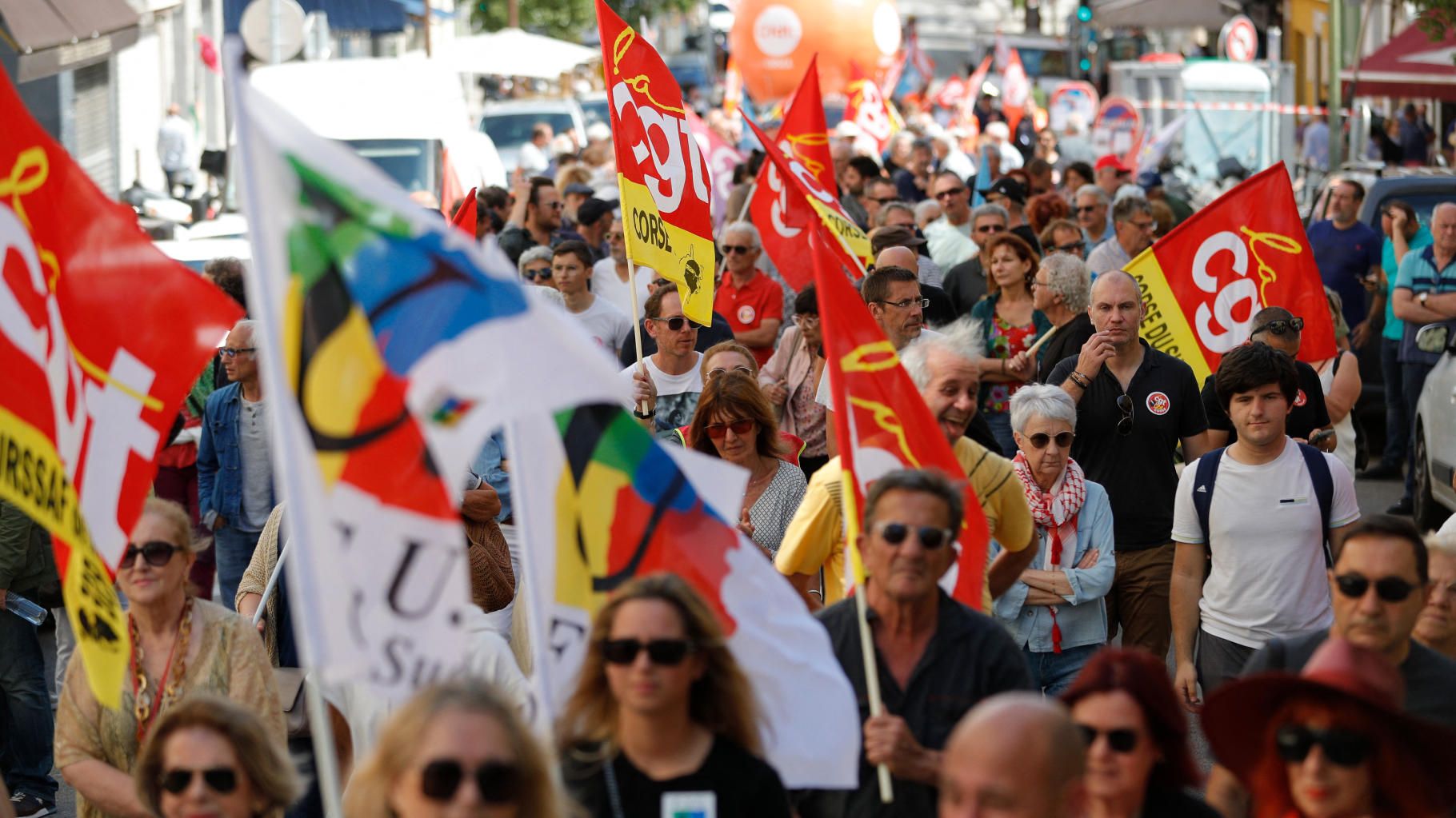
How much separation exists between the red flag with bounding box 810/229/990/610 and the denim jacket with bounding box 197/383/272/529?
3813 mm

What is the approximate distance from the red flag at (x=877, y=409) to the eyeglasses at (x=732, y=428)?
4.69 feet

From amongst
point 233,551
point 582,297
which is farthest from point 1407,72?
point 233,551

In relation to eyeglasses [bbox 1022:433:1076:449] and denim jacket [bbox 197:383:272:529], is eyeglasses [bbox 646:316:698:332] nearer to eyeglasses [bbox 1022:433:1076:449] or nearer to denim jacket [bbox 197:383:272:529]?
denim jacket [bbox 197:383:272:529]

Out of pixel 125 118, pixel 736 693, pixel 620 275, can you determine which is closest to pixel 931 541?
pixel 736 693

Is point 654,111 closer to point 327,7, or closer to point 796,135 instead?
point 796,135

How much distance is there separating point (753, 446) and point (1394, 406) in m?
8.02

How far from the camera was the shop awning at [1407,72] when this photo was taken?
2792cm

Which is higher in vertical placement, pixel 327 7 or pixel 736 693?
pixel 327 7

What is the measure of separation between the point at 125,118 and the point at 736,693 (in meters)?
27.1

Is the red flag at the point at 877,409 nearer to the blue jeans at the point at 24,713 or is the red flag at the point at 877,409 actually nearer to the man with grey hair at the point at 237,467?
the blue jeans at the point at 24,713

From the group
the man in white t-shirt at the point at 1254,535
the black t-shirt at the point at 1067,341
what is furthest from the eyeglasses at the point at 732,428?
the black t-shirt at the point at 1067,341

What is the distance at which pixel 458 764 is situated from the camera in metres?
3.58

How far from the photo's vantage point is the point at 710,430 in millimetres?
6930

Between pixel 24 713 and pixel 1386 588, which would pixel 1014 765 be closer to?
pixel 1386 588
